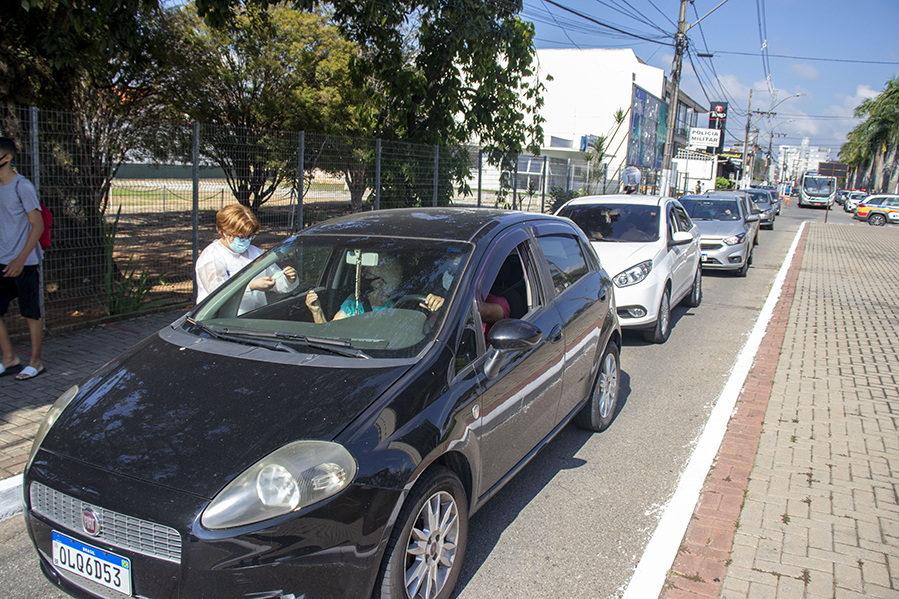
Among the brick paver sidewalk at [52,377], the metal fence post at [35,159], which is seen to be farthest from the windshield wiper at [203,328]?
the metal fence post at [35,159]

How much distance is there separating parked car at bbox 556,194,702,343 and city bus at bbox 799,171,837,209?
59.6 m

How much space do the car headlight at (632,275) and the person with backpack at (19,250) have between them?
19.2ft

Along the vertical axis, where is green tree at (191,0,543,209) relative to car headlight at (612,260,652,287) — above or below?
above

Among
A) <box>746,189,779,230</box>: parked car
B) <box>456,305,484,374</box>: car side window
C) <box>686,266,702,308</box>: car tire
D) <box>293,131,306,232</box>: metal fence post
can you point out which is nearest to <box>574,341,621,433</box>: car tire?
<box>456,305,484,374</box>: car side window

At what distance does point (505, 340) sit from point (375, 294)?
808mm

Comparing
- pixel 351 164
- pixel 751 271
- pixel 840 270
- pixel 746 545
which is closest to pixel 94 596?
pixel 746 545

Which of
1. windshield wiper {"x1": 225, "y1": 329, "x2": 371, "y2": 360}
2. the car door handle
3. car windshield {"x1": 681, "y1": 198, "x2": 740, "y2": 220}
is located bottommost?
the car door handle

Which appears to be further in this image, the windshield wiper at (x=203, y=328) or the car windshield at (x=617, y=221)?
the car windshield at (x=617, y=221)

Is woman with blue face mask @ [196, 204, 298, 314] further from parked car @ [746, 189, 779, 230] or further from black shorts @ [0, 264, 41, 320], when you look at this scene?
parked car @ [746, 189, 779, 230]

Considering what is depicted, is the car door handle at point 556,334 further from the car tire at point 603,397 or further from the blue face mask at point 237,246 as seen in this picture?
the blue face mask at point 237,246

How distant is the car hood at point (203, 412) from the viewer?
2318mm

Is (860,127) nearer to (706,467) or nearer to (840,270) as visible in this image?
(840,270)

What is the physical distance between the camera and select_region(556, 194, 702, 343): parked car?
7.48 metres

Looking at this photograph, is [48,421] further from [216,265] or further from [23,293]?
[23,293]
